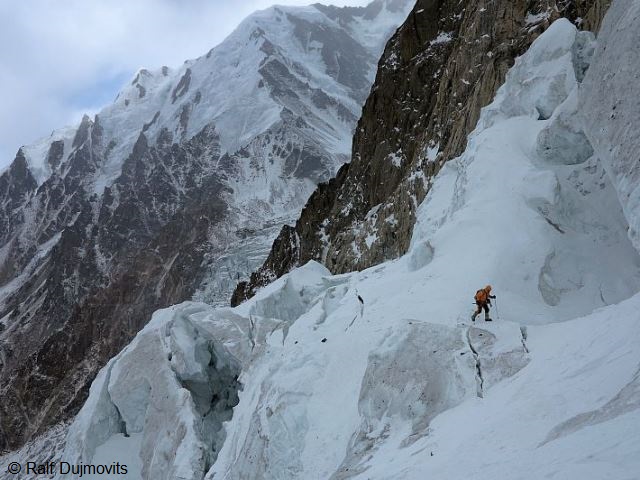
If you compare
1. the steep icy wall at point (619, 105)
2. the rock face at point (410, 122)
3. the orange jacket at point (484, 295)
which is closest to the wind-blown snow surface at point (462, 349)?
the orange jacket at point (484, 295)

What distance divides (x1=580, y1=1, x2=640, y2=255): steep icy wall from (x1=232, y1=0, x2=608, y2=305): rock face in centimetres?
1648


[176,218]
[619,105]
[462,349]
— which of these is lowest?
[462,349]

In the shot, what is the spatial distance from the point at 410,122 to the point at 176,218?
3621 inches

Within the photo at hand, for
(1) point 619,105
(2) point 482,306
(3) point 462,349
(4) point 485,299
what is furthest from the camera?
(2) point 482,306

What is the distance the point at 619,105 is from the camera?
12227 millimetres

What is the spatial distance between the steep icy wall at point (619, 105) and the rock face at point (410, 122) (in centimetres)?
1648

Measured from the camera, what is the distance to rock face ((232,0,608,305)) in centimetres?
3769

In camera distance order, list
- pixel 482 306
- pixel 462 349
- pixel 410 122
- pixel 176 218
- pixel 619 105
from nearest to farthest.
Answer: pixel 462 349 < pixel 619 105 < pixel 482 306 < pixel 410 122 < pixel 176 218

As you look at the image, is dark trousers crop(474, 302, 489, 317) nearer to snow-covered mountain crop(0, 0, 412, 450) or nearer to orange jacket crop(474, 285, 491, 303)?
orange jacket crop(474, 285, 491, 303)

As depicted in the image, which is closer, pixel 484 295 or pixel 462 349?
pixel 462 349

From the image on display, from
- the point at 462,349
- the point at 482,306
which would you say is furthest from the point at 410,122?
the point at 462,349

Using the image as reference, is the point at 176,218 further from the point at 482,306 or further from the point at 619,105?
the point at 619,105

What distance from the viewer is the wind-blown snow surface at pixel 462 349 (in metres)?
7.57

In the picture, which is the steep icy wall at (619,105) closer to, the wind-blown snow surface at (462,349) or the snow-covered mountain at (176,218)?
the wind-blown snow surface at (462,349)
